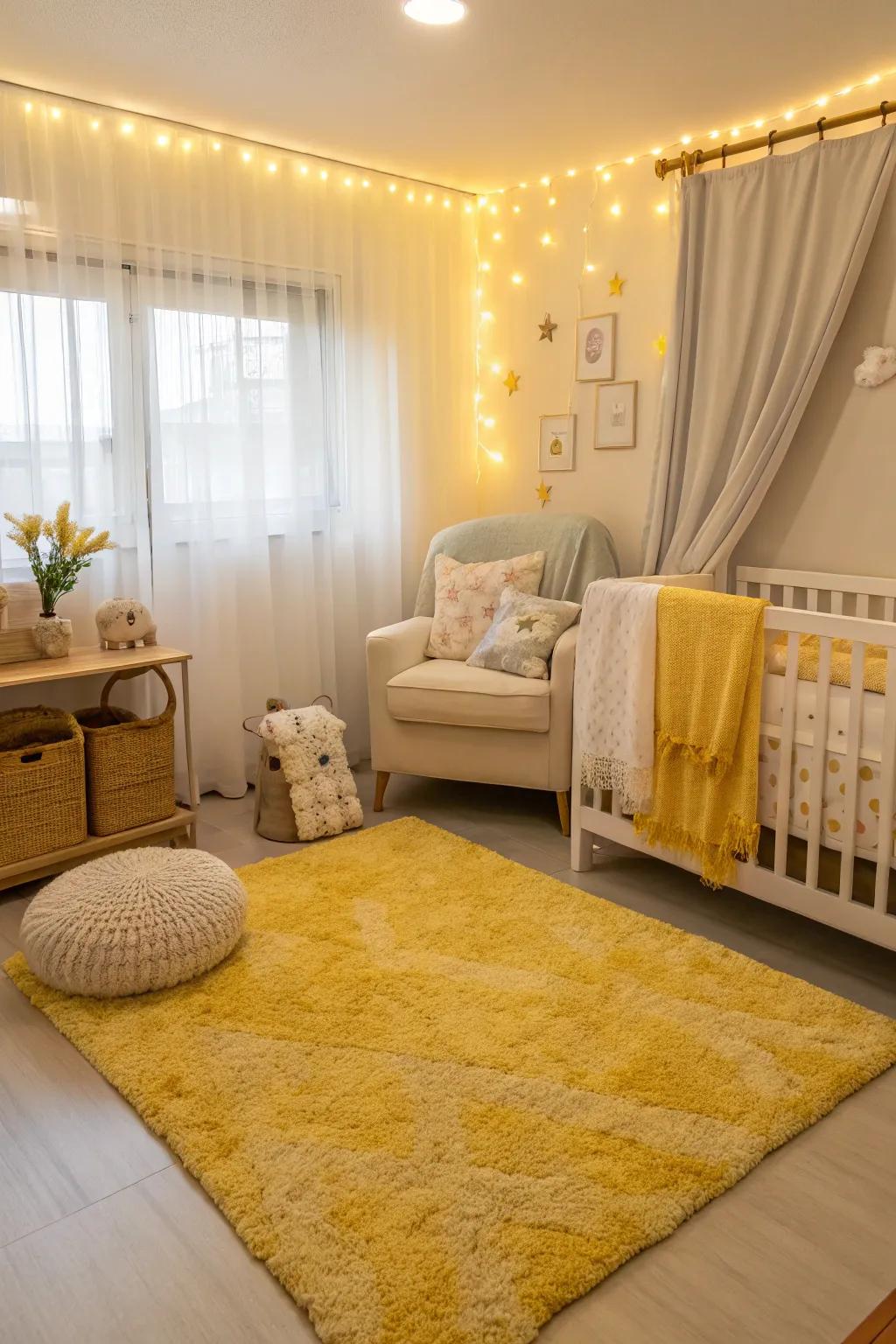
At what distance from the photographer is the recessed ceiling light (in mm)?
2445

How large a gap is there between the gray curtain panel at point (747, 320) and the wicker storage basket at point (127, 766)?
1.78m

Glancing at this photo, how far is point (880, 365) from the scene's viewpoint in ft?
9.77

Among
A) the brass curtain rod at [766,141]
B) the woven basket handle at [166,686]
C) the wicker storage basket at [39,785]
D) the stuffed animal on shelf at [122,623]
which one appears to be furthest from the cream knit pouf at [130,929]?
the brass curtain rod at [766,141]

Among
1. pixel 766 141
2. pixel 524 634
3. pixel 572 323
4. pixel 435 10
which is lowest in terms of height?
pixel 524 634

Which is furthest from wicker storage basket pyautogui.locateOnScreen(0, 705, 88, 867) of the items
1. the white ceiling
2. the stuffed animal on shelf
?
the white ceiling

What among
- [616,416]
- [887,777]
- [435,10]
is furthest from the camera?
[616,416]

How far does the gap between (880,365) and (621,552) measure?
4.02 ft

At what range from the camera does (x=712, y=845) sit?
259cm

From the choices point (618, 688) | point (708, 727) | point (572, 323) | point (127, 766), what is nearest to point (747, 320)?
point (572, 323)

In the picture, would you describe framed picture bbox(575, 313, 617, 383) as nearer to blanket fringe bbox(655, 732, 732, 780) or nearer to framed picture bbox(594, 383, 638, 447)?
framed picture bbox(594, 383, 638, 447)

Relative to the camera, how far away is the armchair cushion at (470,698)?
3.22 metres

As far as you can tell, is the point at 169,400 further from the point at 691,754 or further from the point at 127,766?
the point at 691,754

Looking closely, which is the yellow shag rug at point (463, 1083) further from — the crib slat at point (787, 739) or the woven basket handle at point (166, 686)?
the woven basket handle at point (166, 686)

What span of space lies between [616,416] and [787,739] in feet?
6.14
